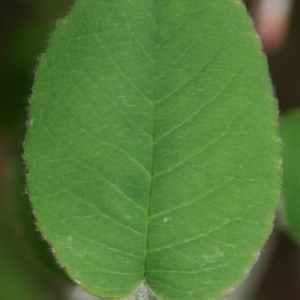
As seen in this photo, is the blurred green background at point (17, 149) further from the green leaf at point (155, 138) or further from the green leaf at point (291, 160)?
the green leaf at point (155, 138)

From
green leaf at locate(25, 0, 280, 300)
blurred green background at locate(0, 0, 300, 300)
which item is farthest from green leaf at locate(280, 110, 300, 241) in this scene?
green leaf at locate(25, 0, 280, 300)

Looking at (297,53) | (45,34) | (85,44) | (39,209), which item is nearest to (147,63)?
(85,44)

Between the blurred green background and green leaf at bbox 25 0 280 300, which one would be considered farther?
the blurred green background

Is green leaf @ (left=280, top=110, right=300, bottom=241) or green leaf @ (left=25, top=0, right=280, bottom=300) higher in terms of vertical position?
green leaf @ (left=25, top=0, right=280, bottom=300)

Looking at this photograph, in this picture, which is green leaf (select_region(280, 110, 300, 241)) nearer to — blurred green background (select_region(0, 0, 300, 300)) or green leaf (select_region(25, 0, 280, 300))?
blurred green background (select_region(0, 0, 300, 300))

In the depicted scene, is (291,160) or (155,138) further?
(291,160)

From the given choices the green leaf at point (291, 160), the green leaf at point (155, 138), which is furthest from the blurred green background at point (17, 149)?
the green leaf at point (155, 138)

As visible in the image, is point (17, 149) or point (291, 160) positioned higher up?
point (17, 149)
